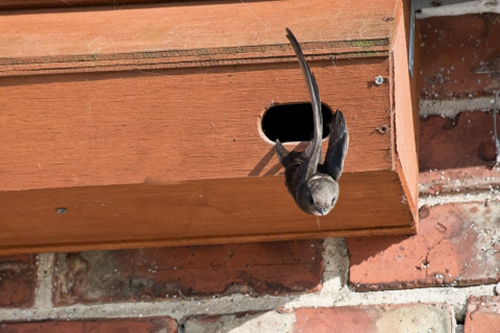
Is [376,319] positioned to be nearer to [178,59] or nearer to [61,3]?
[178,59]

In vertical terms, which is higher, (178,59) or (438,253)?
(178,59)

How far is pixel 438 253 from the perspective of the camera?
1106 mm

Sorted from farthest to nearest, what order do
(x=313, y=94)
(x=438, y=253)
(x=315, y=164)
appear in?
(x=438, y=253) → (x=315, y=164) → (x=313, y=94)

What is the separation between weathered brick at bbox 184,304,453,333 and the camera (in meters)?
1.05

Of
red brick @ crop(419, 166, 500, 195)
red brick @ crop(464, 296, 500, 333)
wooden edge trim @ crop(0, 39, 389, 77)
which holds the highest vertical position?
wooden edge trim @ crop(0, 39, 389, 77)

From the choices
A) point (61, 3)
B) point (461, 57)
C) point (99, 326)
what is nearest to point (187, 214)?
point (99, 326)

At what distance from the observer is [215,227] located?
111cm

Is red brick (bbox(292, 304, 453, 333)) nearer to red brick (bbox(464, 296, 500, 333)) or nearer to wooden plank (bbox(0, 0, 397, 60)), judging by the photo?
red brick (bbox(464, 296, 500, 333))

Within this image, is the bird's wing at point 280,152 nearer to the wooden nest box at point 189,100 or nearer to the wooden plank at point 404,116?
the wooden nest box at point 189,100

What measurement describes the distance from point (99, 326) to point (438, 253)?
1.44 ft

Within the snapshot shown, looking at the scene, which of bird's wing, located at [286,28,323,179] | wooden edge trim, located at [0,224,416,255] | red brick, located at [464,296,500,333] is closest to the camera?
bird's wing, located at [286,28,323,179]

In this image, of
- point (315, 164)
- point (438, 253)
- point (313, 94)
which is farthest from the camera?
point (438, 253)

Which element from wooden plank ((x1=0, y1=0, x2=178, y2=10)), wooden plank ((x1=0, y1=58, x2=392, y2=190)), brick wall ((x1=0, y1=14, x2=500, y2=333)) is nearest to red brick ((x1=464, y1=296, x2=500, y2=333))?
brick wall ((x1=0, y1=14, x2=500, y2=333))

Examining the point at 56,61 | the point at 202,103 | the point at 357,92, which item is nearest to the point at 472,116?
the point at 357,92
